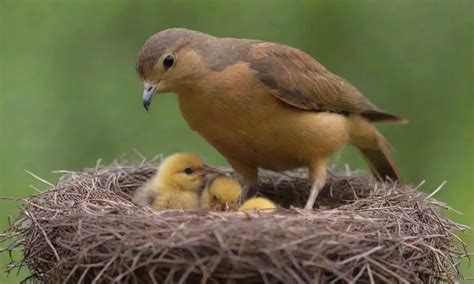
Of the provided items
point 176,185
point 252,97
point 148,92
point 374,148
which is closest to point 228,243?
point 148,92

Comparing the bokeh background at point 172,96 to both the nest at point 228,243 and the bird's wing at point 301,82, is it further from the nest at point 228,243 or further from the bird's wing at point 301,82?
the nest at point 228,243

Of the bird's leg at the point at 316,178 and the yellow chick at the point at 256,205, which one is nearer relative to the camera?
the yellow chick at the point at 256,205

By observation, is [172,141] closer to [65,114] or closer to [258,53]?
[65,114]

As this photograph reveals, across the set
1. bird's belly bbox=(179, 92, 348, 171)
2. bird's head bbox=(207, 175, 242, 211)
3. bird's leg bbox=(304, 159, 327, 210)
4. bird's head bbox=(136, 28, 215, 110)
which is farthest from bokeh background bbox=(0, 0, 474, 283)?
bird's head bbox=(136, 28, 215, 110)

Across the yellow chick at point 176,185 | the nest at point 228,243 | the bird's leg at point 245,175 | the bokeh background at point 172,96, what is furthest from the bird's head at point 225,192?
the bokeh background at point 172,96

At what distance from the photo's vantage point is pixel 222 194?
23.9 feet

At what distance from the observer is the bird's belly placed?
709 cm

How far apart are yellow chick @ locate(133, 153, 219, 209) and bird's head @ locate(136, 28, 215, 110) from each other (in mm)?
601

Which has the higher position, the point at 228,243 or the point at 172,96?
the point at 228,243

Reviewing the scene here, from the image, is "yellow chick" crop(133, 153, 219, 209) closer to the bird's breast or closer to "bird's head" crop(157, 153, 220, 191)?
"bird's head" crop(157, 153, 220, 191)

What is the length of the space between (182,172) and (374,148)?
1.54 meters

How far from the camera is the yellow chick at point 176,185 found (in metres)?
7.26

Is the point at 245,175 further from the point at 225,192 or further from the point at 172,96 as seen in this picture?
the point at 172,96

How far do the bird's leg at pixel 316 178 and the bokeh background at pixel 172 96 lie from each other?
8.46 feet
